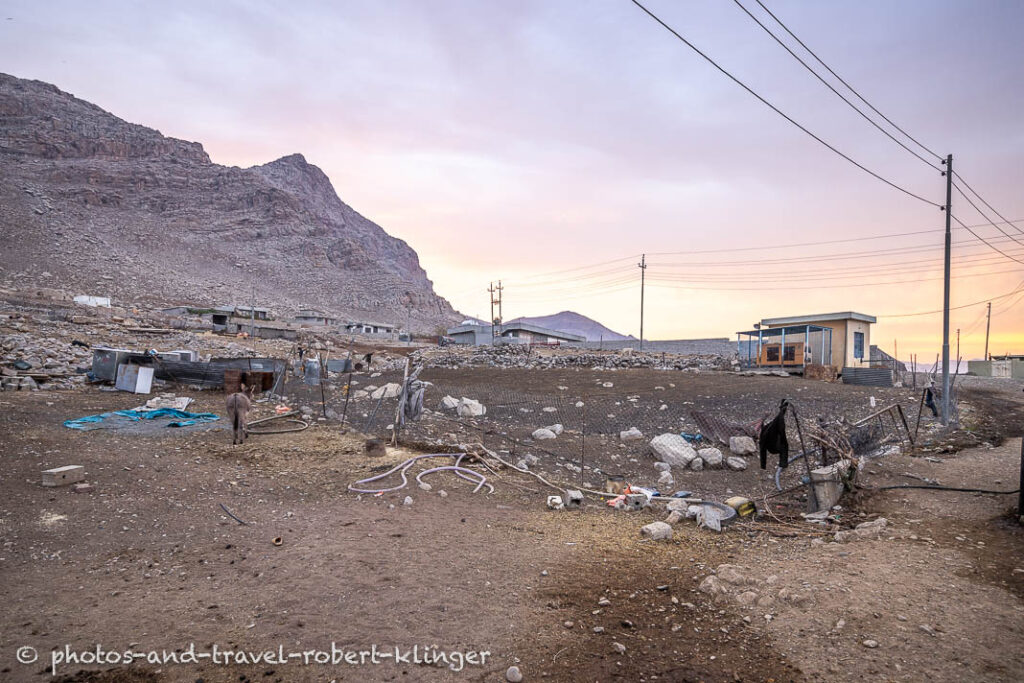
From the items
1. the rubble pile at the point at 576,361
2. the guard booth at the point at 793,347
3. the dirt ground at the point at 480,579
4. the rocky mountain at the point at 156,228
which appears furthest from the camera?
the rocky mountain at the point at 156,228

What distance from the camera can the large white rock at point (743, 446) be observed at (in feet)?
37.5

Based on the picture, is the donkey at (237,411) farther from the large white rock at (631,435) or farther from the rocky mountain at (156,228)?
the rocky mountain at (156,228)

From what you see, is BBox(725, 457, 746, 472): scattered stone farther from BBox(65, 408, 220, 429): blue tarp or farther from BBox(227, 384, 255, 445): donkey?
BBox(65, 408, 220, 429): blue tarp

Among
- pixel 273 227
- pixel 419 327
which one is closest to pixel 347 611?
pixel 419 327

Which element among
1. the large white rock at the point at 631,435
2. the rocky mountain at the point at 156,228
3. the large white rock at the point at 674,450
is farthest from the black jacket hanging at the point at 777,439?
the rocky mountain at the point at 156,228

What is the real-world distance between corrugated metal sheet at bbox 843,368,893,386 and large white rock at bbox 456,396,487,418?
66.4 ft

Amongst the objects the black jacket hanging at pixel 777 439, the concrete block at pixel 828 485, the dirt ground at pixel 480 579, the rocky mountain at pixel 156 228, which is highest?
the rocky mountain at pixel 156 228

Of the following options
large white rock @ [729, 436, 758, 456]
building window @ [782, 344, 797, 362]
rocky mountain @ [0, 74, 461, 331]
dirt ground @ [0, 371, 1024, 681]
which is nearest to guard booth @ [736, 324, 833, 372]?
building window @ [782, 344, 797, 362]

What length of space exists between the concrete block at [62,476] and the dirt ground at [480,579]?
7.0 inches

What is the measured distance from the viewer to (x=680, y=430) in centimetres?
1349

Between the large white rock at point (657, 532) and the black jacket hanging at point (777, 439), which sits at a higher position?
the black jacket hanging at point (777, 439)

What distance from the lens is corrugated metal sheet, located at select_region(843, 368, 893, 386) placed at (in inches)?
990

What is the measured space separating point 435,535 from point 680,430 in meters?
9.14

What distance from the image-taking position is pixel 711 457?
1059 centimetres
